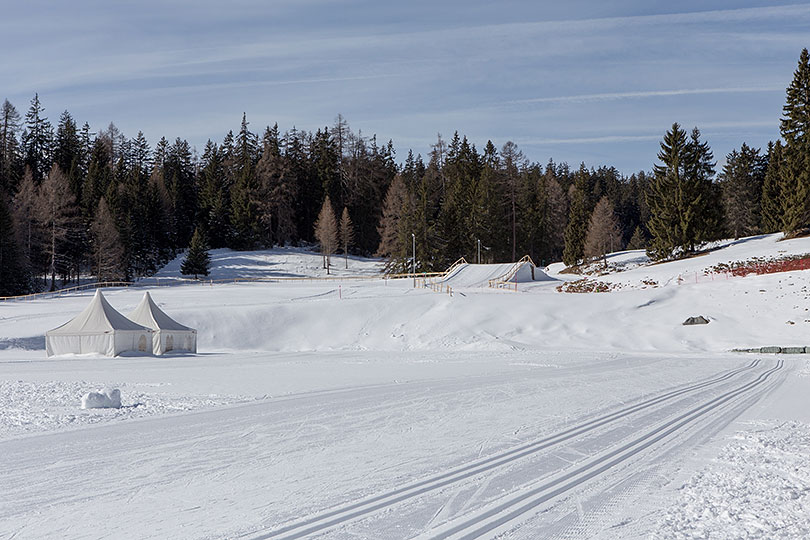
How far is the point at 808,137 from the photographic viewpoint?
5194cm

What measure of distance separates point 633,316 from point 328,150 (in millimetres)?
66417

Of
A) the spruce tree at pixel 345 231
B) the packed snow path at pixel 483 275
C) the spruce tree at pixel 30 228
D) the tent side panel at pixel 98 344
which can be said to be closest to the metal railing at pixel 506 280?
the packed snow path at pixel 483 275

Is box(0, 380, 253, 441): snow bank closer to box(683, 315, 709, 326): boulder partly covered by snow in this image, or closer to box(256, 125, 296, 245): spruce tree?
box(683, 315, 709, 326): boulder partly covered by snow

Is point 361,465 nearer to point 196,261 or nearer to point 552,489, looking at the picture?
point 552,489

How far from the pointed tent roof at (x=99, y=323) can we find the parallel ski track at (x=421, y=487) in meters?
25.4

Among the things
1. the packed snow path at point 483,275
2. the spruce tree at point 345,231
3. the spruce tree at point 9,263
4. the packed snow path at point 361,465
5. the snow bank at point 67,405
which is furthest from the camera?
the spruce tree at point 345,231

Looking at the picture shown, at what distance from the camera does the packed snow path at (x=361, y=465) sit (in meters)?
5.71

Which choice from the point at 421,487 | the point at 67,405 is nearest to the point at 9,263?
the point at 67,405

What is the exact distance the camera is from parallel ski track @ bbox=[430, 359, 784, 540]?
5406mm

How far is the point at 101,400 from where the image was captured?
41.2 ft

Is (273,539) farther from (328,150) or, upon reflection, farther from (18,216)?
(328,150)

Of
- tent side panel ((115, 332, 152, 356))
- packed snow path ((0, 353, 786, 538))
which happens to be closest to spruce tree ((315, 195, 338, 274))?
tent side panel ((115, 332, 152, 356))

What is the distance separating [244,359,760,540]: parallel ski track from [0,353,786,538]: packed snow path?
2cm

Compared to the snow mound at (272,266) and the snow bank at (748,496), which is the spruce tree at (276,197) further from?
the snow bank at (748,496)
